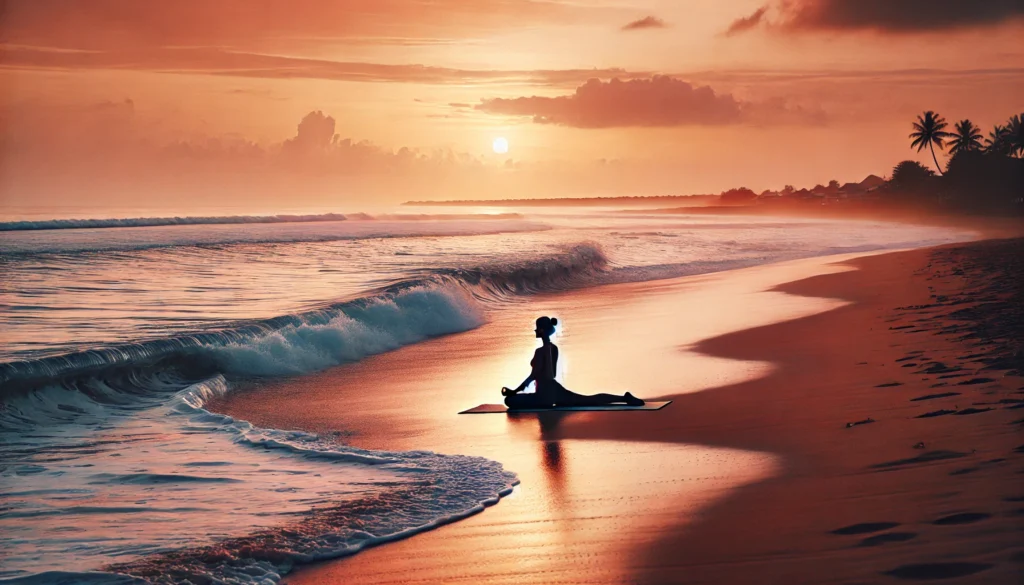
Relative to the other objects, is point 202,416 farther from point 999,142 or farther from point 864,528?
point 999,142

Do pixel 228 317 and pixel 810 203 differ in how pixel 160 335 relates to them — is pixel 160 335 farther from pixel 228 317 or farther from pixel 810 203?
pixel 810 203

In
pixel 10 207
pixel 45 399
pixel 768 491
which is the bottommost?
pixel 768 491

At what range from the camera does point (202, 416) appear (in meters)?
11.7

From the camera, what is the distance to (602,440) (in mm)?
9883

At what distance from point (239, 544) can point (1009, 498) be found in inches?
201

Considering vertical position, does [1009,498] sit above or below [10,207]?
below

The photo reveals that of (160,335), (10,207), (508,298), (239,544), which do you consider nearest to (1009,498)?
(239,544)

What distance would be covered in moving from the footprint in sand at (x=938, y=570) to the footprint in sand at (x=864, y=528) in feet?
2.22

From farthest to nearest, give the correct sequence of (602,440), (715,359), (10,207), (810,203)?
(810,203) → (10,207) → (715,359) → (602,440)

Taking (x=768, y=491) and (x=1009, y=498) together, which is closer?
(x=1009, y=498)

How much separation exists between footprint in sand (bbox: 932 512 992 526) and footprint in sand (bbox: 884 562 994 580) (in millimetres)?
675

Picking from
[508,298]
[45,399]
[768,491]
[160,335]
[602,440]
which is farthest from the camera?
[508,298]

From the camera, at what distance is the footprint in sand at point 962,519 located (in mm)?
6011

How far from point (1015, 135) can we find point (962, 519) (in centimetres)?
11703
